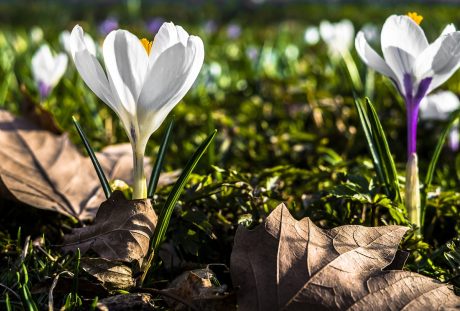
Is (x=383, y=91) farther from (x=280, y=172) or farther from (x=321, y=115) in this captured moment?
(x=280, y=172)

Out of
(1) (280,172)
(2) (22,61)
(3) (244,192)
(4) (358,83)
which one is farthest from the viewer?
(2) (22,61)

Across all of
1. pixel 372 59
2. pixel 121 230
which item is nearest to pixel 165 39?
pixel 121 230

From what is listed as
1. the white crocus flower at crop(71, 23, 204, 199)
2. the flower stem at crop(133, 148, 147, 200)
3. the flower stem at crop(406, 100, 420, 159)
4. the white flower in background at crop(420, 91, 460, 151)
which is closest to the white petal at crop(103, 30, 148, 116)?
the white crocus flower at crop(71, 23, 204, 199)

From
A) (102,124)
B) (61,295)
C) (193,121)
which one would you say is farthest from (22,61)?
(61,295)

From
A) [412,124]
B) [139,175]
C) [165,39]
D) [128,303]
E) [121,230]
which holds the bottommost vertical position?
[128,303]

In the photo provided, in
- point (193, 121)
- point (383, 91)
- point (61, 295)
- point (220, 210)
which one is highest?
point (383, 91)

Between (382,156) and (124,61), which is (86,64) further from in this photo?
(382,156)
